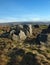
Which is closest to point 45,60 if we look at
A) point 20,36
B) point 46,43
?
point 46,43

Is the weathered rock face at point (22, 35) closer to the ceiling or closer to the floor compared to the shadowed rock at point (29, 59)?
closer to the ceiling

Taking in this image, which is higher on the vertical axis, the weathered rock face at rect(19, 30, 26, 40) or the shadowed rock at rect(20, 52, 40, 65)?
the weathered rock face at rect(19, 30, 26, 40)

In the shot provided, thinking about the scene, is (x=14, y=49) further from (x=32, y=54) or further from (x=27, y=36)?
(x=27, y=36)

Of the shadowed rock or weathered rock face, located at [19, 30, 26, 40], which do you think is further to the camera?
weathered rock face, located at [19, 30, 26, 40]

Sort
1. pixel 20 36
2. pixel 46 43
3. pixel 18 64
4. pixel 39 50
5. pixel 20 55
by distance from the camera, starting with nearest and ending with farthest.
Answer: pixel 18 64, pixel 20 55, pixel 39 50, pixel 46 43, pixel 20 36

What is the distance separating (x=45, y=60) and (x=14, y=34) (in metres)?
17.1

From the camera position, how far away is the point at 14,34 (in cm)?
4150

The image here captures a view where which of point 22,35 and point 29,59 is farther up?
point 22,35

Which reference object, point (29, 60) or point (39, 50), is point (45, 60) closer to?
point (29, 60)

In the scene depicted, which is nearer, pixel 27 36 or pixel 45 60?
pixel 45 60

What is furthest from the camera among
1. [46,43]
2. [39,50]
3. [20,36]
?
[20,36]

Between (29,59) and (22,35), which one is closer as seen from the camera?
(29,59)

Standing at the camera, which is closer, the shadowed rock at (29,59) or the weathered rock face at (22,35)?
the shadowed rock at (29,59)

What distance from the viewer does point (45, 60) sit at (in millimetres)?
25531
